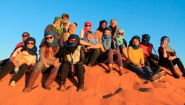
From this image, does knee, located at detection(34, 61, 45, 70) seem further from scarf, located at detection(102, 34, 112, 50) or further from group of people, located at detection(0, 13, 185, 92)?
scarf, located at detection(102, 34, 112, 50)

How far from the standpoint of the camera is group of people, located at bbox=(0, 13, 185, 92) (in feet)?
25.4

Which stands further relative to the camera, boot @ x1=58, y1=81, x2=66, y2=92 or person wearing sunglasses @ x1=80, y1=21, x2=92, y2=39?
person wearing sunglasses @ x1=80, y1=21, x2=92, y2=39

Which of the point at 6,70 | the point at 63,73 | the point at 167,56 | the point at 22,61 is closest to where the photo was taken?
the point at 63,73

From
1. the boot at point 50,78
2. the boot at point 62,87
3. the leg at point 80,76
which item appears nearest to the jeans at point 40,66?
the boot at point 50,78

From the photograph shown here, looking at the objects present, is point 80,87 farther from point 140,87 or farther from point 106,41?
point 106,41

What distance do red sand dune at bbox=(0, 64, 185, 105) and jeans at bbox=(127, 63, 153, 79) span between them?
22 centimetres

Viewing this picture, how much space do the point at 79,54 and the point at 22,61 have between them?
6.52ft

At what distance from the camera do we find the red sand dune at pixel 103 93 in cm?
672

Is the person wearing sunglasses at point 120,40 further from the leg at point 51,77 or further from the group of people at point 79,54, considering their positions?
the leg at point 51,77

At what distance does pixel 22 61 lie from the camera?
816 centimetres

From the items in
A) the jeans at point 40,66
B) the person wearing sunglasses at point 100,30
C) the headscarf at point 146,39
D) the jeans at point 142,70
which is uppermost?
the person wearing sunglasses at point 100,30

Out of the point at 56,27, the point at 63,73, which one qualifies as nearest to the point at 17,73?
the point at 63,73

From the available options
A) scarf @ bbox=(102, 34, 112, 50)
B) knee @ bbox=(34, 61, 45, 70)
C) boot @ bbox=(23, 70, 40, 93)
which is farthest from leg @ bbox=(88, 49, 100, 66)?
boot @ bbox=(23, 70, 40, 93)

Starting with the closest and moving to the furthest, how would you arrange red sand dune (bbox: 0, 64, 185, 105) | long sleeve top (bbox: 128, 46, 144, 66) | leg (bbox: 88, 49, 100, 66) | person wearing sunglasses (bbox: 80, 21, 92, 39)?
red sand dune (bbox: 0, 64, 185, 105) < leg (bbox: 88, 49, 100, 66) < long sleeve top (bbox: 128, 46, 144, 66) < person wearing sunglasses (bbox: 80, 21, 92, 39)
